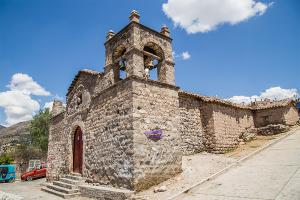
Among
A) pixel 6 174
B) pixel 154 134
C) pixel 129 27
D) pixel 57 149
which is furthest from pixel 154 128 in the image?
pixel 6 174

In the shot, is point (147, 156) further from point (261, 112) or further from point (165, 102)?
point (261, 112)

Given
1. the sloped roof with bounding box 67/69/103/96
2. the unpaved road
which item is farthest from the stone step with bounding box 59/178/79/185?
the unpaved road

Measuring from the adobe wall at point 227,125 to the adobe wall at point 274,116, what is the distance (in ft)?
6.93

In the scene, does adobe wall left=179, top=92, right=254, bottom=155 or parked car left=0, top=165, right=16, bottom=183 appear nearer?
adobe wall left=179, top=92, right=254, bottom=155

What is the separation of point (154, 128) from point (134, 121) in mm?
1006

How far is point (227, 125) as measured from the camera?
49.5 ft

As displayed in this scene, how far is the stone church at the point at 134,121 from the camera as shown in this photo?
8.98 meters

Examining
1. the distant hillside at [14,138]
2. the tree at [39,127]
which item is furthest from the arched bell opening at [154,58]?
the distant hillside at [14,138]

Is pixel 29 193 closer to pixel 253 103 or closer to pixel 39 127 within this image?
pixel 253 103

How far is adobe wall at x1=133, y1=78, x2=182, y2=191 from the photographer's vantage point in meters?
8.67

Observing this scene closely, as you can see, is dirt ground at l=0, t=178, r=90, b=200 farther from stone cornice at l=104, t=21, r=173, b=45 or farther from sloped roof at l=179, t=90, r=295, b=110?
sloped roof at l=179, t=90, r=295, b=110

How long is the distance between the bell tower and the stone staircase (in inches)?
201

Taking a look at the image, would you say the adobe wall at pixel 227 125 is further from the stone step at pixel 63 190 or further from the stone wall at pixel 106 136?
the stone step at pixel 63 190

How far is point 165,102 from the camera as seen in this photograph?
33.4 feet
